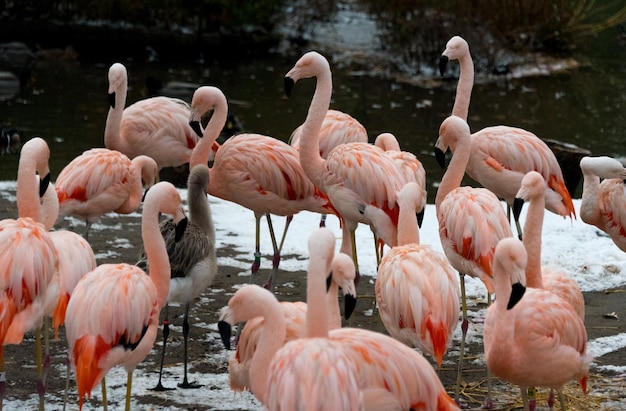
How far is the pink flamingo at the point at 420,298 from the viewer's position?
4.19 metres

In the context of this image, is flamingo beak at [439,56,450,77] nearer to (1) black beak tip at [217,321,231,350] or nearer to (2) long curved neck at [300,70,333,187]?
(2) long curved neck at [300,70,333,187]

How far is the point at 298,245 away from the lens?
7031 millimetres

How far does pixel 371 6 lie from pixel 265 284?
12.4 metres

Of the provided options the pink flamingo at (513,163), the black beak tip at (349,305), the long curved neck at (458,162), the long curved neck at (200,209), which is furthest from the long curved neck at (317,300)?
the pink flamingo at (513,163)

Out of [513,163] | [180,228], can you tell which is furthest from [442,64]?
[180,228]

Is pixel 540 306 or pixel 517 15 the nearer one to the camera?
pixel 540 306

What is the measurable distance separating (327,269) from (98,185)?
9.28ft

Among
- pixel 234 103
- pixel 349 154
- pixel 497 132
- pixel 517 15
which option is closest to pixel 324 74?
pixel 349 154

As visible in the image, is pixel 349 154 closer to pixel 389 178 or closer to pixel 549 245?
pixel 389 178

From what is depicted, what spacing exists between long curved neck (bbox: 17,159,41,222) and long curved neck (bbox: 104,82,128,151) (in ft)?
8.49

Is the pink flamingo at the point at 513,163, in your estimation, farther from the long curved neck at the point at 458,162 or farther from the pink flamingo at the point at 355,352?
the pink flamingo at the point at 355,352

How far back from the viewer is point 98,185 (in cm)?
606

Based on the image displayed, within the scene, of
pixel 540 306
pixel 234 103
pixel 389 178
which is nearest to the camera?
pixel 540 306

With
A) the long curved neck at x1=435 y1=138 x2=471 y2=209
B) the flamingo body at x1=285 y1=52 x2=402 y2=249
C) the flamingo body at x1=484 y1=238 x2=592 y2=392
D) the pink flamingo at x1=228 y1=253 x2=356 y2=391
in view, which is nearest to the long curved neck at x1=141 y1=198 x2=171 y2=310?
the pink flamingo at x1=228 y1=253 x2=356 y2=391
